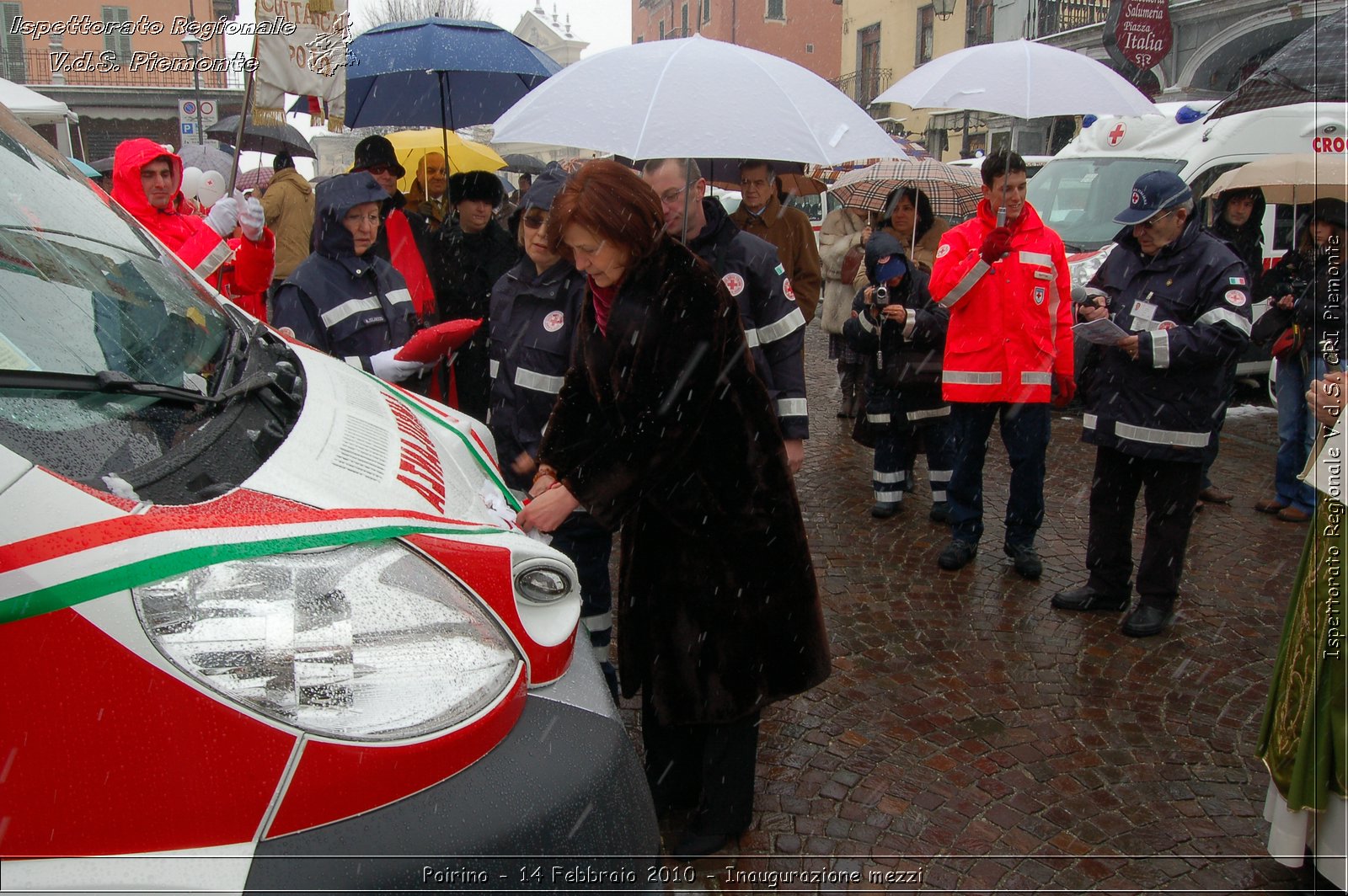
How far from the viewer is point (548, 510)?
102 inches

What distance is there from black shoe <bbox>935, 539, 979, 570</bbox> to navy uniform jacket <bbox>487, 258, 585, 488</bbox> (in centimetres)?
258

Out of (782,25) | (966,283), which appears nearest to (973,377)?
(966,283)

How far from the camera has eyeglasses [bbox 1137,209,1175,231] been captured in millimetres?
4445

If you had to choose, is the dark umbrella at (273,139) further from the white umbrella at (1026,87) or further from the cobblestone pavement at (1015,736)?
the cobblestone pavement at (1015,736)

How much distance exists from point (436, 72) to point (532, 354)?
4.19m

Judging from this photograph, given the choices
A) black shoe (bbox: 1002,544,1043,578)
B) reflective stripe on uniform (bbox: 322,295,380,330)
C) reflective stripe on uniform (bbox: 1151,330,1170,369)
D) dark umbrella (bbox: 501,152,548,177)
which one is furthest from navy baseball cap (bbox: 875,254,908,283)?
dark umbrella (bbox: 501,152,548,177)

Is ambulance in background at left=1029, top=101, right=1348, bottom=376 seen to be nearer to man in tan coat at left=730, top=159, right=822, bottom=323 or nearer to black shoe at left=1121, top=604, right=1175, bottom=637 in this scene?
man in tan coat at left=730, top=159, right=822, bottom=323

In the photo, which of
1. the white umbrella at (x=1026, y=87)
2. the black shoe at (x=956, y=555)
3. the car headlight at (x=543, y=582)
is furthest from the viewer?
the black shoe at (x=956, y=555)

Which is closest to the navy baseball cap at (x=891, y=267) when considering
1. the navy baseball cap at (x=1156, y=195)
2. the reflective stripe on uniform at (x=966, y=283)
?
the reflective stripe on uniform at (x=966, y=283)

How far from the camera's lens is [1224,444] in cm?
819

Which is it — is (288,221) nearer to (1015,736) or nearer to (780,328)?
(780,328)

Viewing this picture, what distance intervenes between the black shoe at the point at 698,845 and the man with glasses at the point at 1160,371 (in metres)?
2.50

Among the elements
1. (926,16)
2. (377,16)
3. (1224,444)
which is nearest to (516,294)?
(1224,444)

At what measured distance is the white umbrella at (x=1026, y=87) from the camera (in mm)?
5035
